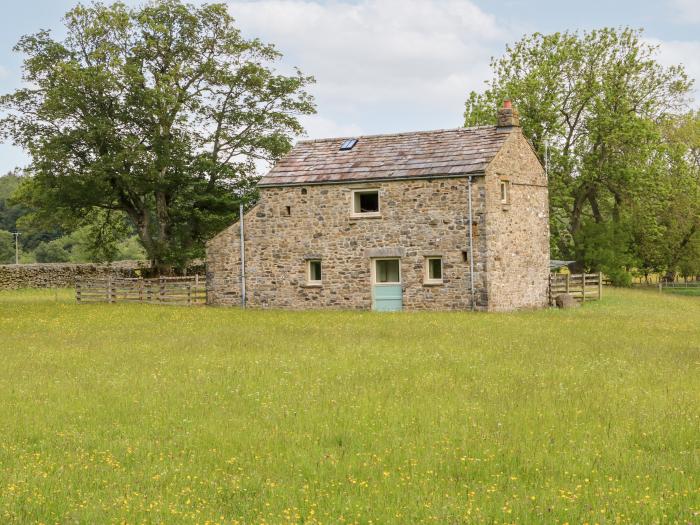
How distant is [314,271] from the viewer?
33.6 meters

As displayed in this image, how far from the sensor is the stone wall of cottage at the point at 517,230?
101 ft

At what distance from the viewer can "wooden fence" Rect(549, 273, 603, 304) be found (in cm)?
3627

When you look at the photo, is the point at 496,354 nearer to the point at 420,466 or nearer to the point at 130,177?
the point at 420,466

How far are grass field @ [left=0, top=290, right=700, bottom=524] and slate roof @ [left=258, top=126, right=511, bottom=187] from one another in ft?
38.8

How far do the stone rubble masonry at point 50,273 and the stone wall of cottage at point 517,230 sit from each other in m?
29.5

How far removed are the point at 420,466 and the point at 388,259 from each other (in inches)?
912

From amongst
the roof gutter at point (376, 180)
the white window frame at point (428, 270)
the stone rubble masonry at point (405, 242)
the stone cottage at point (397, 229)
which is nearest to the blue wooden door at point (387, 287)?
the stone cottage at point (397, 229)

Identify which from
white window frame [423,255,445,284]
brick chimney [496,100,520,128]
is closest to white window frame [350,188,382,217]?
white window frame [423,255,445,284]

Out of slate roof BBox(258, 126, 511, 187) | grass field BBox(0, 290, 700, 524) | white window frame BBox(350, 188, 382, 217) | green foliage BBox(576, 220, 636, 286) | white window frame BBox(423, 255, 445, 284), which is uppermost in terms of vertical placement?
slate roof BBox(258, 126, 511, 187)

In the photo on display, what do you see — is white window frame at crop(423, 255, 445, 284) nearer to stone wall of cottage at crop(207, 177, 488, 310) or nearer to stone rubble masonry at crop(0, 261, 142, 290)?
stone wall of cottage at crop(207, 177, 488, 310)

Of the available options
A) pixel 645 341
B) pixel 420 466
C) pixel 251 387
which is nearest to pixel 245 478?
pixel 420 466

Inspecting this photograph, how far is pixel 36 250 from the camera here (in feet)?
316

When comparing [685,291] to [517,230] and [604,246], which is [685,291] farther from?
[517,230]

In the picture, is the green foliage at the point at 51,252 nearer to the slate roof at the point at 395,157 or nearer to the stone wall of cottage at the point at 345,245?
the stone wall of cottage at the point at 345,245
